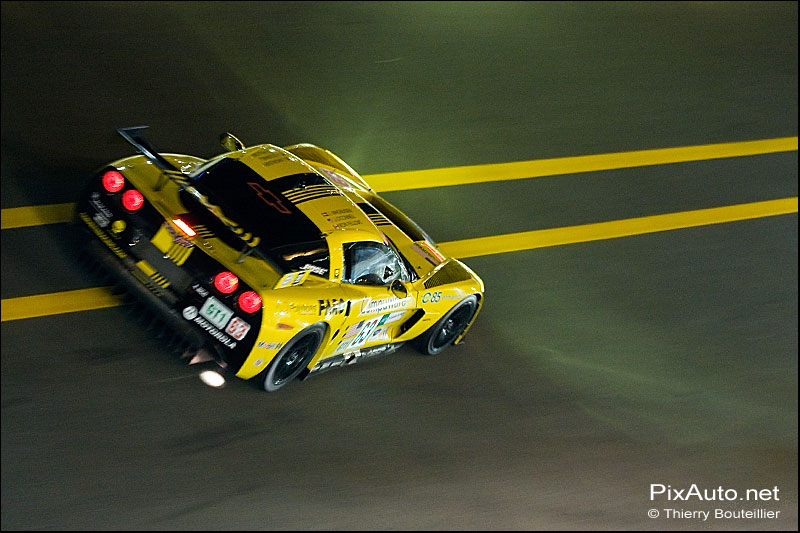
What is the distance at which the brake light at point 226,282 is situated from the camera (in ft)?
16.8

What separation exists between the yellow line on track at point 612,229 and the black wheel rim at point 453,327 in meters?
1.27

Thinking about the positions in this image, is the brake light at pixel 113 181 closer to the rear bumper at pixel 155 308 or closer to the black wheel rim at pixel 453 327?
the rear bumper at pixel 155 308

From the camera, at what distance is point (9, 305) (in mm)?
5957

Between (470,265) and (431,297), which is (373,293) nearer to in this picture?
(431,297)

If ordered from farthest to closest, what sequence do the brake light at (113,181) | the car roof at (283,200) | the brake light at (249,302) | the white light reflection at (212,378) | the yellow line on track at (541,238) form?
the yellow line on track at (541,238) < the white light reflection at (212,378) < the brake light at (113,181) < the car roof at (283,200) < the brake light at (249,302)

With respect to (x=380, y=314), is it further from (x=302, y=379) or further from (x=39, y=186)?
(x=39, y=186)

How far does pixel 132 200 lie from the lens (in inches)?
216

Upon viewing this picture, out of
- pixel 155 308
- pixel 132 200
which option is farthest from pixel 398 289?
pixel 132 200

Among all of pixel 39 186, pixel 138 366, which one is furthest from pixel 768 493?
pixel 39 186

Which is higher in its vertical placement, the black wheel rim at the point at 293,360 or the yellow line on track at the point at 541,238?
the yellow line on track at the point at 541,238

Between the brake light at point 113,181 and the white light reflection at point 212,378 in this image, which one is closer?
the brake light at point 113,181

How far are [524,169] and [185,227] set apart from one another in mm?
5159
